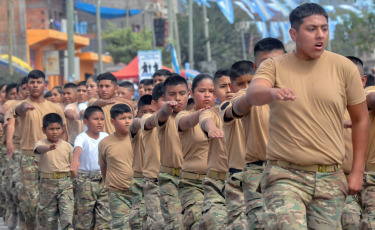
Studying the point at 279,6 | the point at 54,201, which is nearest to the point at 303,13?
the point at 54,201

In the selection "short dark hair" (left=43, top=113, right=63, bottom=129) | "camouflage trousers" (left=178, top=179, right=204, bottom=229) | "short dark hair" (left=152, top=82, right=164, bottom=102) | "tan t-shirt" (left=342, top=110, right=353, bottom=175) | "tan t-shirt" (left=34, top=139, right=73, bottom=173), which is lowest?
"camouflage trousers" (left=178, top=179, right=204, bottom=229)

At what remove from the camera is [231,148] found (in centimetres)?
807

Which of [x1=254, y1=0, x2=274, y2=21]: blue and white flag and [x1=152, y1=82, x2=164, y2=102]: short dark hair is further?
[x1=254, y1=0, x2=274, y2=21]: blue and white flag

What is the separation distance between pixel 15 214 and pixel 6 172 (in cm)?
125

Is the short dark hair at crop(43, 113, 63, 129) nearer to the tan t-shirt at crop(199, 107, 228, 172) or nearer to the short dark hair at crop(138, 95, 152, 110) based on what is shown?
the short dark hair at crop(138, 95, 152, 110)

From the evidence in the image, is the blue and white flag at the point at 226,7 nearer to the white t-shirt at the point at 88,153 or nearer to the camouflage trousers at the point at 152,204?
the white t-shirt at the point at 88,153

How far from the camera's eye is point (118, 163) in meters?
11.1

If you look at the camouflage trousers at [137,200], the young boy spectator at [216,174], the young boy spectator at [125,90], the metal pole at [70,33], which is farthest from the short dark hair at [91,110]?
the metal pole at [70,33]

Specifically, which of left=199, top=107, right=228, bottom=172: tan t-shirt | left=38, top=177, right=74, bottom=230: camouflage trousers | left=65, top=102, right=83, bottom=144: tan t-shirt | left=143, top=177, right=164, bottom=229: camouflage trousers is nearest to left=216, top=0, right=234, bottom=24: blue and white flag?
left=65, top=102, right=83, bottom=144: tan t-shirt

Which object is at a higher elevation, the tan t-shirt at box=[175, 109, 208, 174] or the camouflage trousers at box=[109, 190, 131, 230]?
the tan t-shirt at box=[175, 109, 208, 174]

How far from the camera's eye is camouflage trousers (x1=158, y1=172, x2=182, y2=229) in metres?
9.58

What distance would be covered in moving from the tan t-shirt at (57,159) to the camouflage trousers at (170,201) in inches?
112

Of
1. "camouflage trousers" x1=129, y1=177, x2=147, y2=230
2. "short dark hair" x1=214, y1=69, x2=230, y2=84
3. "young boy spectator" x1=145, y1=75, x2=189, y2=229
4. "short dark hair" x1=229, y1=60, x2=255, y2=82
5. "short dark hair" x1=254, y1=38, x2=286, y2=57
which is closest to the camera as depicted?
"short dark hair" x1=254, y1=38, x2=286, y2=57

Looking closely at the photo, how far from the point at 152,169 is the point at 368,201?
2921 millimetres
